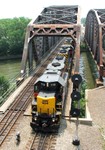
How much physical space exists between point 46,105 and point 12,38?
232ft

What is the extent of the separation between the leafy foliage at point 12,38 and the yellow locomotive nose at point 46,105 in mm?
65835

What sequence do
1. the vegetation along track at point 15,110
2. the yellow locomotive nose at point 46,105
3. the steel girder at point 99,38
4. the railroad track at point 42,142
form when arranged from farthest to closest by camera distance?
the steel girder at point 99,38
the vegetation along track at point 15,110
the yellow locomotive nose at point 46,105
the railroad track at point 42,142

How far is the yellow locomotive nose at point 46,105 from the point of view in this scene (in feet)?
83.7

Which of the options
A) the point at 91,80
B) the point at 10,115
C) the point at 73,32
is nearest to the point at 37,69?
the point at 73,32

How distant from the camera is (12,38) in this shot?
93.4 meters

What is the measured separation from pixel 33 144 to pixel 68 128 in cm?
443

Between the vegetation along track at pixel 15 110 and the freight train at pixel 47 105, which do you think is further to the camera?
the vegetation along track at pixel 15 110

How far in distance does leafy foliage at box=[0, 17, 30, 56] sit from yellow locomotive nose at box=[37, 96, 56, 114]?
65.8m

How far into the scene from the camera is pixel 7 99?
33719 millimetres

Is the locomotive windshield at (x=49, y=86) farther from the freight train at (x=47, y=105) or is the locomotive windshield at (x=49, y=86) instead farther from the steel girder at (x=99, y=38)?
the steel girder at (x=99, y=38)

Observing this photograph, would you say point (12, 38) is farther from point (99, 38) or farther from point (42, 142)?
point (42, 142)

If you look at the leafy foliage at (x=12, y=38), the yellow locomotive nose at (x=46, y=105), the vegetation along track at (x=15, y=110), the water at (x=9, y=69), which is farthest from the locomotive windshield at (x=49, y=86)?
the leafy foliage at (x=12, y=38)

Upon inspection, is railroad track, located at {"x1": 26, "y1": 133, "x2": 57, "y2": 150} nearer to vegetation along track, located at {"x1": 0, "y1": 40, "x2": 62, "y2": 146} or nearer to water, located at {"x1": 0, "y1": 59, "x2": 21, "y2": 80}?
vegetation along track, located at {"x1": 0, "y1": 40, "x2": 62, "y2": 146}

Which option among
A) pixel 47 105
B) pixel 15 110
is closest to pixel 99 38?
pixel 15 110
